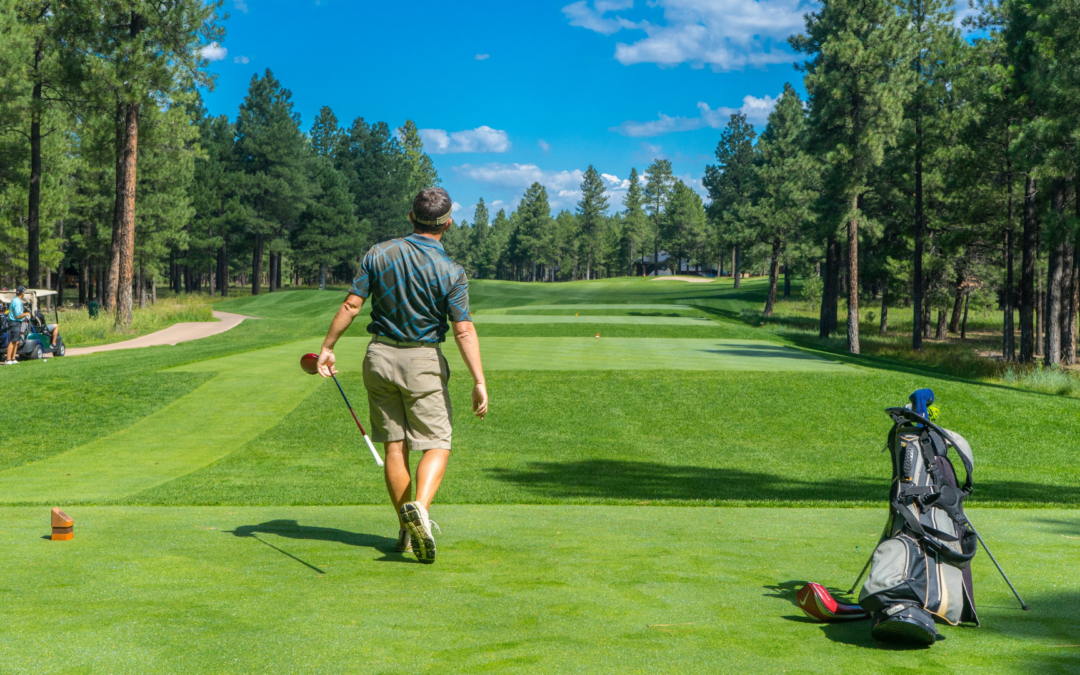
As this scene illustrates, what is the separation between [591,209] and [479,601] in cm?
13463

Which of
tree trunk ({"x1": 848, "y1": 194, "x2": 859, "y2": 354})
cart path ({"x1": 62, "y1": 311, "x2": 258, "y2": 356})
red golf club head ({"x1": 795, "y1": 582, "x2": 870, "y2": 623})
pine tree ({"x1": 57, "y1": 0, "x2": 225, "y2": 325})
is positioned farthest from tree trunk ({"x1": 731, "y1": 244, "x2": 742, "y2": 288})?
red golf club head ({"x1": 795, "y1": 582, "x2": 870, "y2": 623})

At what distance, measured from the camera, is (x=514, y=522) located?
7.03 meters

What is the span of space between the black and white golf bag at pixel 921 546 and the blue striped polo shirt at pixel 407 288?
2.88 metres

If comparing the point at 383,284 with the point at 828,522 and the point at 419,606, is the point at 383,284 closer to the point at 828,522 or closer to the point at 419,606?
the point at 419,606

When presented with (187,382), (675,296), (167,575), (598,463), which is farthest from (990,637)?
(675,296)

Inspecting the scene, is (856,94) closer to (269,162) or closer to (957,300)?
(957,300)

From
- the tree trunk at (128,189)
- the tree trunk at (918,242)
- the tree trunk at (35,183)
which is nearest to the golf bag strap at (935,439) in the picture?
the tree trunk at (128,189)

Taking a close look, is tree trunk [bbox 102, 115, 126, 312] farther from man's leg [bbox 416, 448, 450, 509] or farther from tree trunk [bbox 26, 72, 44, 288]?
man's leg [bbox 416, 448, 450, 509]

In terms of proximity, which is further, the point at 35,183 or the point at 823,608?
the point at 35,183

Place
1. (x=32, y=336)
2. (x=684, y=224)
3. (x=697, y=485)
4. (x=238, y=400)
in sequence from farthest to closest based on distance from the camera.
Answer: (x=684, y=224), (x=32, y=336), (x=238, y=400), (x=697, y=485)

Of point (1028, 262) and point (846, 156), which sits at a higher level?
point (846, 156)

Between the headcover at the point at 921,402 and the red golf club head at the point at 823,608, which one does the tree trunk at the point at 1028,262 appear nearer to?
the headcover at the point at 921,402

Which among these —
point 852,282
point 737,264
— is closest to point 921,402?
point 852,282

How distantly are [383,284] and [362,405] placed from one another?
11.8 metres
